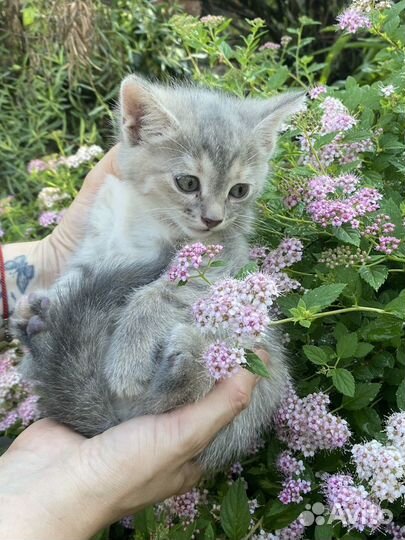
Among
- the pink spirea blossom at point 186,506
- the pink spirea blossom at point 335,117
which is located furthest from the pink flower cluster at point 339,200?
the pink spirea blossom at point 186,506

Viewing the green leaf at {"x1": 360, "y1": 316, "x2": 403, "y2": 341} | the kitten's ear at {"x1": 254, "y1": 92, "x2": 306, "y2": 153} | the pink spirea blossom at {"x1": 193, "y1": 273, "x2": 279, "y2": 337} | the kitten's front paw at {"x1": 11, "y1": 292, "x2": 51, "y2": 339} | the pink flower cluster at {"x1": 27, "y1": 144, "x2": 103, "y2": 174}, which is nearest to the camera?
the pink spirea blossom at {"x1": 193, "y1": 273, "x2": 279, "y2": 337}

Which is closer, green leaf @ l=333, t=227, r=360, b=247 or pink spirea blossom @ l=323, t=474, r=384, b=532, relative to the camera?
pink spirea blossom @ l=323, t=474, r=384, b=532

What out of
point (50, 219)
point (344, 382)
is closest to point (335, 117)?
point (344, 382)

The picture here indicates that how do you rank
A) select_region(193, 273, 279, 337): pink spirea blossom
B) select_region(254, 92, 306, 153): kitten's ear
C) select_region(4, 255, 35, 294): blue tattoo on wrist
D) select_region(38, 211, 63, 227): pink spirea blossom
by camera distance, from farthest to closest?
1. select_region(38, 211, 63, 227): pink spirea blossom
2. select_region(4, 255, 35, 294): blue tattoo on wrist
3. select_region(254, 92, 306, 153): kitten's ear
4. select_region(193, 273, 279, 337): pink spirea blossom

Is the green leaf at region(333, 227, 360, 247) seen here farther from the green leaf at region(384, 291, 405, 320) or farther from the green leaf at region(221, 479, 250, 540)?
the green leaf at region(221, 479, 250, 540)

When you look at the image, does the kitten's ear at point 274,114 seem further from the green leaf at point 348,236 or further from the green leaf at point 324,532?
the green leaf at point 324,532

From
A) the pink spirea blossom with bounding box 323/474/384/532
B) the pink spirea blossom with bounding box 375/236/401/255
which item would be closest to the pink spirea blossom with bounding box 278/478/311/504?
the pink spirea blossom with bounding box 323/474/384/532

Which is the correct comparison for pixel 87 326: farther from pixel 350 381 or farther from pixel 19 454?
pixel 350 381
